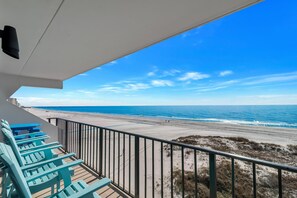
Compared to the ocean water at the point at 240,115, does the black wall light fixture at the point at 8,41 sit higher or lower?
higher

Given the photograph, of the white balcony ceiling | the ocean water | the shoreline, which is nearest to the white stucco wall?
the white balcony ceiling

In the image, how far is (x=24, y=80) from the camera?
4227mm

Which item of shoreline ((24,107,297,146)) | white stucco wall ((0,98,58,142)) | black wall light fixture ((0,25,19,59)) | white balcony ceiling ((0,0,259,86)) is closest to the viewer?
black wall light fixture ((0,25,19,59))

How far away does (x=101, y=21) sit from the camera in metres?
1.59

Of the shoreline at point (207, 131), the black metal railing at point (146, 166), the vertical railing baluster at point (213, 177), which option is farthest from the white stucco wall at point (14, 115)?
the shoreline at point (207, 131)

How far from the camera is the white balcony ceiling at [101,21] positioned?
4.33 feet

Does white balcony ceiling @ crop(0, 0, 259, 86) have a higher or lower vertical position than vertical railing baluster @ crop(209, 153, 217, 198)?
higher

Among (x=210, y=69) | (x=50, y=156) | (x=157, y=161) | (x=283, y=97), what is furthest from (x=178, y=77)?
(x=50, y=156)

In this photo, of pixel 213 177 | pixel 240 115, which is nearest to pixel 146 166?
pixel 213 177

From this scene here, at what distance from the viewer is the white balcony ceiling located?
4.33 feet

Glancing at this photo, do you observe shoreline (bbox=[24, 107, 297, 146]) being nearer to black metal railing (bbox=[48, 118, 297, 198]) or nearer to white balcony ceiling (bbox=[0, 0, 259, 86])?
black metal railing (bbox=[48, 118, 297, 198])

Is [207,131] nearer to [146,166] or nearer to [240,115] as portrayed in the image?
[146,166]

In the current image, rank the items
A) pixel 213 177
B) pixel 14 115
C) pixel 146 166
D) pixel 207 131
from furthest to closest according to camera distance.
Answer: pixel 207 131 < pixel 14 115 < pixel 146 166 < pixel 213 177

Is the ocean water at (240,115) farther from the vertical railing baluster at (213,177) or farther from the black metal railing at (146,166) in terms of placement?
the vertical railing baluster at (213,177)
